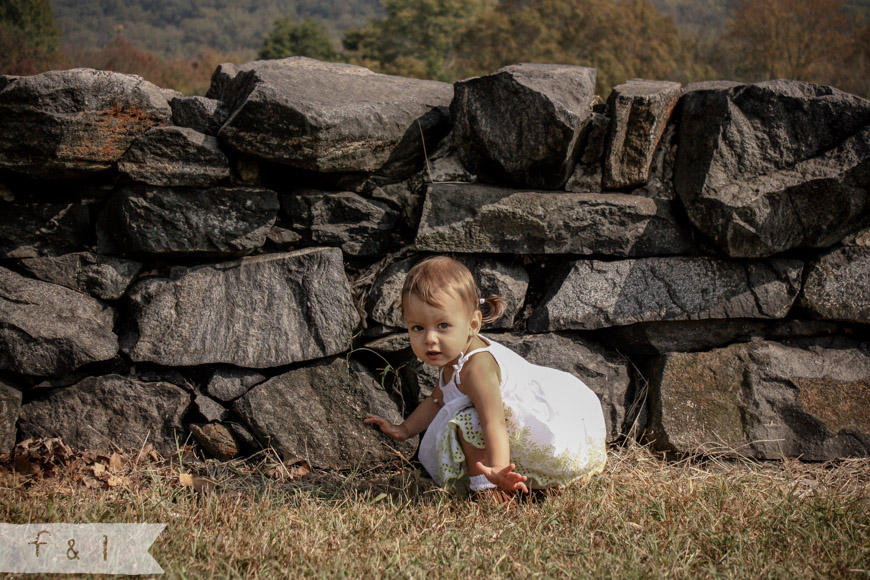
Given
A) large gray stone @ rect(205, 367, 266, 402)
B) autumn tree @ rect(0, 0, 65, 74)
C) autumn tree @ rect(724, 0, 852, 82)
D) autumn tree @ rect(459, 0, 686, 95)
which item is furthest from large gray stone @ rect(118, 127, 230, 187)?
autumn tree @ rect(724, 0, 852, 82)

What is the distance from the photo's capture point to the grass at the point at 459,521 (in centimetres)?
175

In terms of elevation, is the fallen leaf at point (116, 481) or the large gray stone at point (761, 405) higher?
the large gray stone at point (761, 405)

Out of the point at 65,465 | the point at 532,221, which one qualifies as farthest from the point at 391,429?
the point at 65,465

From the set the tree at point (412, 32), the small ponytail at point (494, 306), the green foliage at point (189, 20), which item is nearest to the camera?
the small ponytail at point (494, 306)

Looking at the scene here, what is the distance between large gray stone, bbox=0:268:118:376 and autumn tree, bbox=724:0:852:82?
15619mm

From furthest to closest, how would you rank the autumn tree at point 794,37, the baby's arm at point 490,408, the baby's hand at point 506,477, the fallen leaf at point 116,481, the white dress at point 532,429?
the autumn tree at point 794,37 < the fallen leaf at point 116,481 < the white dress at point 532,429 < the baby's arm at point 490,408 < the baby's hand at point 506,477

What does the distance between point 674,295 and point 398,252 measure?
114cm

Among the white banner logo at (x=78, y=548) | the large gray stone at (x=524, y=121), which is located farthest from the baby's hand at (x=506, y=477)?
the large gray stone at (x=524, y=121)

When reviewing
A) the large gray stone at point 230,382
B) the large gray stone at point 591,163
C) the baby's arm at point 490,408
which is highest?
the large gray stone at point 591,163

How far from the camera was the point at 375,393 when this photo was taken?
8.62 feet

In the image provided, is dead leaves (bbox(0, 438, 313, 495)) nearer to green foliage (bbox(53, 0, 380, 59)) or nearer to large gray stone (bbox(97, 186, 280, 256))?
large gray stone (bbox(97, 186, 280, 256))

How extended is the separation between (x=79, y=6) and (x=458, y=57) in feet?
36.9

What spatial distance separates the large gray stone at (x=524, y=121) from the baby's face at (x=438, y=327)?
75 centimetres

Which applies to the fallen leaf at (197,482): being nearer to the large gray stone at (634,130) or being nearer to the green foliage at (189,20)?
the large gray stone at (634,130)
